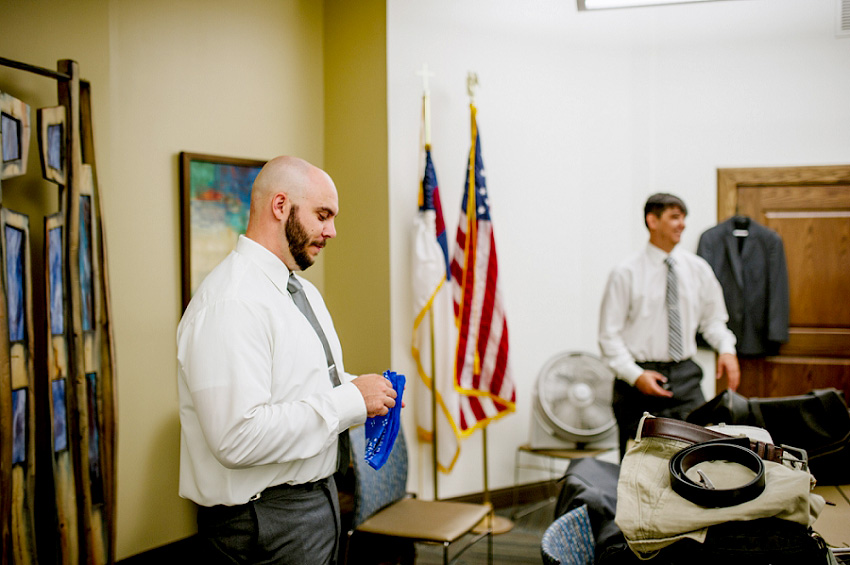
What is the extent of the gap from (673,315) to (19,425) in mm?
2804

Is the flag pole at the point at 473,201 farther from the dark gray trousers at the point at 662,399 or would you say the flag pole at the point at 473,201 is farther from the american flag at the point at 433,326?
the dark gray trousers at the point at 662,399

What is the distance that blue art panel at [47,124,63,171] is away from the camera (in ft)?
8.52

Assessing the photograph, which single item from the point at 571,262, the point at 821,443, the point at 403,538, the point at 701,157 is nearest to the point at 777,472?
the point at 821,443

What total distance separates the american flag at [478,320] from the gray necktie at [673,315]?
2.79ft

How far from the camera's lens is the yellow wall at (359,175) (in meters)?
3.96

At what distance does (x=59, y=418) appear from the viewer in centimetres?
260

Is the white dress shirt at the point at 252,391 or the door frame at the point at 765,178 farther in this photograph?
the door frame at the point at 765,178

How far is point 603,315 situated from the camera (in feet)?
11.7

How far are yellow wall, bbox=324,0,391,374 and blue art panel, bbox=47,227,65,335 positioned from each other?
1743mm

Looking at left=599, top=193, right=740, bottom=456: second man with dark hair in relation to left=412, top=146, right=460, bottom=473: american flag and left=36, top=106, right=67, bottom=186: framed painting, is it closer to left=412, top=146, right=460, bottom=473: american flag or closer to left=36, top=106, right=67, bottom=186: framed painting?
left=412, top=146, right=460, bottom=473: american flag

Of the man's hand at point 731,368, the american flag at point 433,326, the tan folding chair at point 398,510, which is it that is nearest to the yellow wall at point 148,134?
the american flag at point 433,326

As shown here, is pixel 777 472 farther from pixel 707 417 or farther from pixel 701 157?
pixel 701 157

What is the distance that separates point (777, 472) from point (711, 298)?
2.41 metres

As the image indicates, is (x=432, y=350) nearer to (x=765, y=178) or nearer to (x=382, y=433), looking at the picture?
(x=382, y=433)
